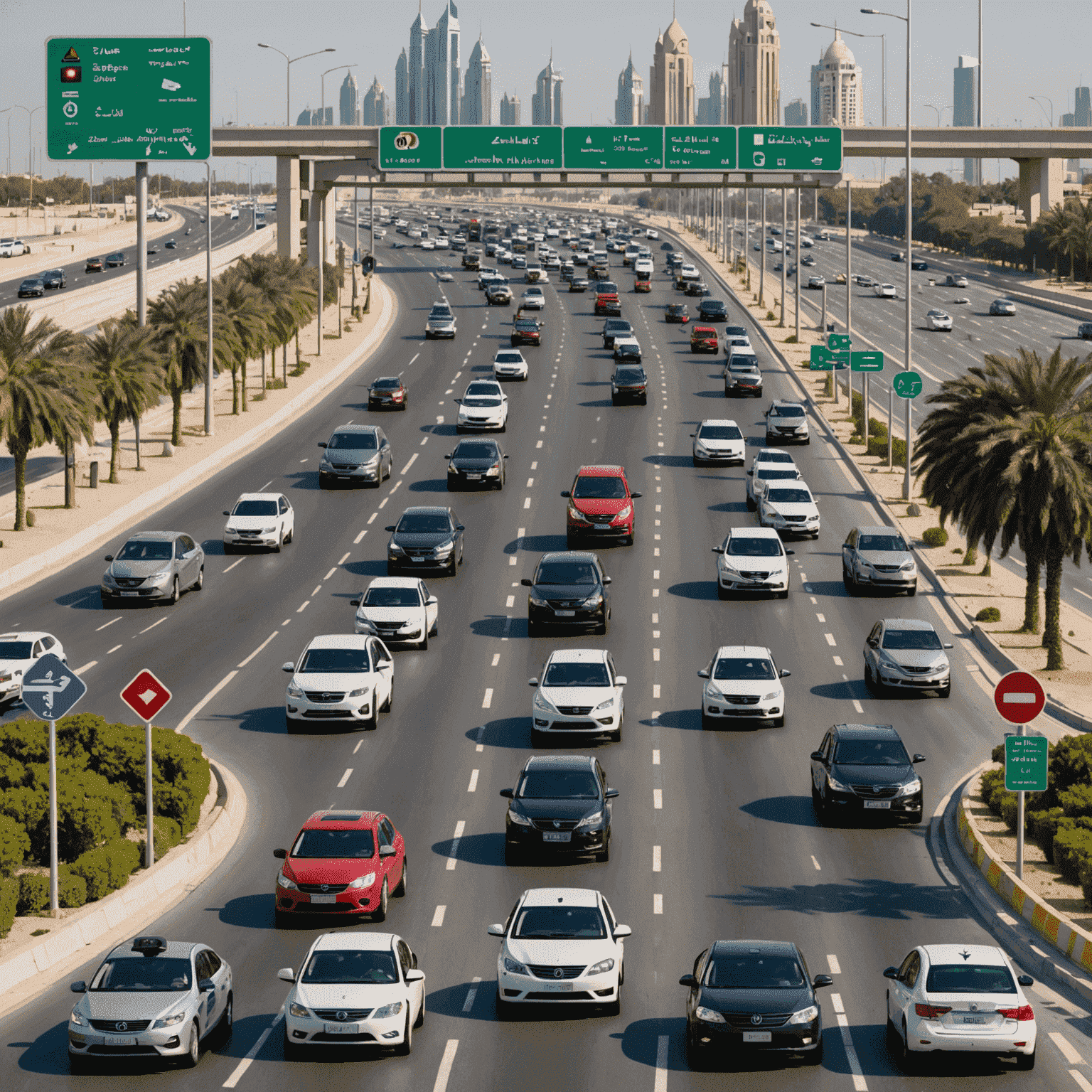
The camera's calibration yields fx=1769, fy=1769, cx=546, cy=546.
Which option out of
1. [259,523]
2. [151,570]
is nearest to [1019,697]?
[151,570]

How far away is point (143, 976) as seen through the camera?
57.9ft

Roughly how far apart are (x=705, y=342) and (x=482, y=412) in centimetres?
2519

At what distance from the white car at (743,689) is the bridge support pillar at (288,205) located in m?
63.3

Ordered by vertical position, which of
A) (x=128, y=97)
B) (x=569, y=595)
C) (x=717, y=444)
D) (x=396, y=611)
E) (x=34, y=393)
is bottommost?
(x=396, y=611)

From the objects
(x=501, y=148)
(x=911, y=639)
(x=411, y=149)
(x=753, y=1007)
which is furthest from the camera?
(x=411, y=149)

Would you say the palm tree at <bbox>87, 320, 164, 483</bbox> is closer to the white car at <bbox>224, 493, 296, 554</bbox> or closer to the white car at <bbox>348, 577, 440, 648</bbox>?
the white car at <bbox>224, 493, 296, 554</bbox>

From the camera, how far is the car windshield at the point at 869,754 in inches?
1092

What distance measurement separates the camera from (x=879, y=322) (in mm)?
109938

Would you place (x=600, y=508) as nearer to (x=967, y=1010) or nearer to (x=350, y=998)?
(x=350, y=998)

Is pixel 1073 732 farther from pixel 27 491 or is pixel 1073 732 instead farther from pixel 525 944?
pixel 27 491

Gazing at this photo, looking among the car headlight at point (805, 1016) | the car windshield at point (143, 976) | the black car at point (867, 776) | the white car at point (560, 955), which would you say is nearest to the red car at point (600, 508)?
the black car at point (867, 776)

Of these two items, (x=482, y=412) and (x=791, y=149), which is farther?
(x=791, y=149)

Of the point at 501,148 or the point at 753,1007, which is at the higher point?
the point at 501,148

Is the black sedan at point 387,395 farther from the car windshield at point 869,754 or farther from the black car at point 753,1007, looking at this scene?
the black car at point 753,1007
